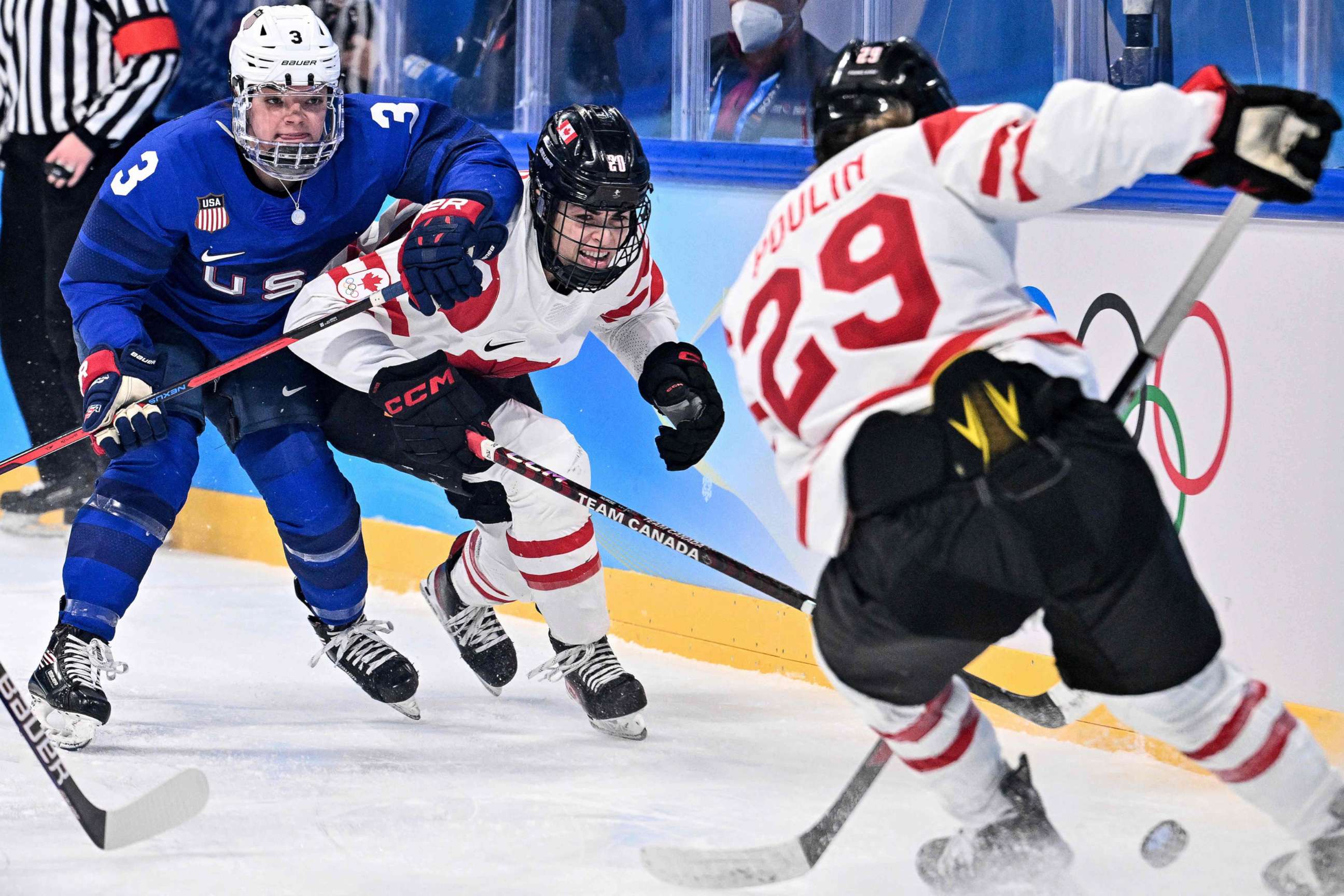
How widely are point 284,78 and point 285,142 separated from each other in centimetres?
10

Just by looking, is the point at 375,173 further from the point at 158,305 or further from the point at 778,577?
the point at 778,577

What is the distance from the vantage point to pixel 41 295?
465cm

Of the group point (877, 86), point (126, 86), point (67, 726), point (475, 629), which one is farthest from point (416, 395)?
point (126, 86)

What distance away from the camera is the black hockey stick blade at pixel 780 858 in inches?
74.7

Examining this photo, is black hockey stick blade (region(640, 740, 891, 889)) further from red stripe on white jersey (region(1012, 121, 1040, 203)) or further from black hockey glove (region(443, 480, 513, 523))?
black hockey glove (region(443, 480, 513, 523))

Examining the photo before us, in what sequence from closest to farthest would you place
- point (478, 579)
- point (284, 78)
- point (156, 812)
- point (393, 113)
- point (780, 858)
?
point (780, 858) < point (156, 812) < point (284, 78) < point (393, 113) < point (478, 579)

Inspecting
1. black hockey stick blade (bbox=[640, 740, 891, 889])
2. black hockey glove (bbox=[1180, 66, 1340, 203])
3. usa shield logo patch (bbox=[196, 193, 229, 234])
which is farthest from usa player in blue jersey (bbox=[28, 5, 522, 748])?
black hockey glove (bbox=[1180, 66, 1340, 203])

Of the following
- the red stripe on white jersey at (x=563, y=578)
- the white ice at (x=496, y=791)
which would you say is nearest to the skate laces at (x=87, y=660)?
the white ice at (x=496, y=791)

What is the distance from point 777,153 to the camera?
3.23 metres

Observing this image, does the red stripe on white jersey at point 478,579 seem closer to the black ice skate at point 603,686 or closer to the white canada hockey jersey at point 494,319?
the black ice skate at point 603,686

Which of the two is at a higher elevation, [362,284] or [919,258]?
[919,258]

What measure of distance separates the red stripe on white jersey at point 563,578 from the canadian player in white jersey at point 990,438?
42.4 inches

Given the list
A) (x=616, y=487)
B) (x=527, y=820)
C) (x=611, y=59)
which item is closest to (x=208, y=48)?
(x=611, y=59)

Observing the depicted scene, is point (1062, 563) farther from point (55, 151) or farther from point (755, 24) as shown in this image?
point (55, 151)
